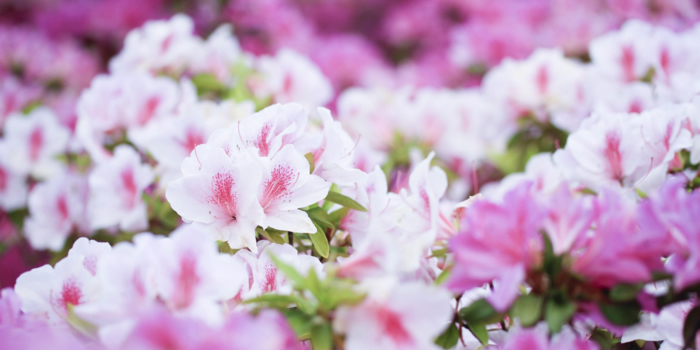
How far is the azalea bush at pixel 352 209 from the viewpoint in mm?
527

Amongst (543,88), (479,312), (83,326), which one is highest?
(83,326)

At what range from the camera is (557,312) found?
0.54m

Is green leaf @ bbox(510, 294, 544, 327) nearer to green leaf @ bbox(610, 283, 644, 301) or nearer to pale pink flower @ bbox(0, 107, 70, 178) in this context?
green leaf @ bbox(610, 283, 644, 301)

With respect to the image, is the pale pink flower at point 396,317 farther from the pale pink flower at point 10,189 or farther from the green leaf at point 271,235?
the pale pink flower at point 10,189

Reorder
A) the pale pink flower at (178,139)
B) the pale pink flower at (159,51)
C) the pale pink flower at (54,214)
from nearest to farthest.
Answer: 1. the pale pink flower at (178,139)
2. the pale pink flower at (54,214)
3. the pale pink flower at (159,51)

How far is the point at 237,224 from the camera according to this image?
68cm

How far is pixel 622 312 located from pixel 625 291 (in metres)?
0.02

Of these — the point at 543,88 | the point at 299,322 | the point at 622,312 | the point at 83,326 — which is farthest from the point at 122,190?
the point at 543,88

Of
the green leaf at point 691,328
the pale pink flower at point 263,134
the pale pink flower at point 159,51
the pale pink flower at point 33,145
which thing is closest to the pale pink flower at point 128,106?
the pale pink flower at point 159,51

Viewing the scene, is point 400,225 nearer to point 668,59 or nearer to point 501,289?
point 501,289

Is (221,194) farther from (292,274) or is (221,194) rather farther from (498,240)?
(498,240)

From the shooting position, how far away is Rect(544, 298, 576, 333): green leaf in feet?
1.72

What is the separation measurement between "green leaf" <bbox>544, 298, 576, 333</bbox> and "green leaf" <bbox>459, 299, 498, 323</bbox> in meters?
0.06

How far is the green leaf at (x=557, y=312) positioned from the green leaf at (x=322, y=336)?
223 millimetres
